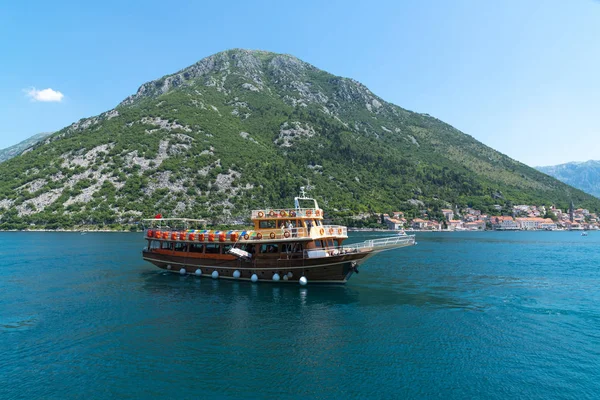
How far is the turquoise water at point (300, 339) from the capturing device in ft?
60.6

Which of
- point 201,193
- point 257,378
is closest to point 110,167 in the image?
point 201,193

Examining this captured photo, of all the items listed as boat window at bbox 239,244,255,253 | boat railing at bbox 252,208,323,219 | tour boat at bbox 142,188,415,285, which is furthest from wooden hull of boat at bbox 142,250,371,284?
boat railing at bbox 252,208,323,219

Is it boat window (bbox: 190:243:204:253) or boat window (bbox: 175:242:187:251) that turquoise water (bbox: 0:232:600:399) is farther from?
boat window (bbox: 175:242:187:251)

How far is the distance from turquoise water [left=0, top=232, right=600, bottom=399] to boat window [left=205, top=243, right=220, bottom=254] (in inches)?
163

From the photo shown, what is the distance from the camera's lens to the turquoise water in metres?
18.5

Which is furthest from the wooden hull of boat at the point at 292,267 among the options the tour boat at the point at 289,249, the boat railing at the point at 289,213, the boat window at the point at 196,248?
the boat railing at the point at 289,213

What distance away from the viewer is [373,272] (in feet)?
178

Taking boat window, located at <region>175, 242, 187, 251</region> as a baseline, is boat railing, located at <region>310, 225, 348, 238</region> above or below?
above

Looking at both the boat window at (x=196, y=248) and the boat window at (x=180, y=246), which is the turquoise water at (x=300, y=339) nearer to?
the boat window at (x=196, y=248)

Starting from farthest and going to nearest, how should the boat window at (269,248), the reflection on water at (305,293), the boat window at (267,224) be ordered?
1. the boat window at (267,224)
2. the boat window at (269,248)
3. the reflection on water at (305,293)

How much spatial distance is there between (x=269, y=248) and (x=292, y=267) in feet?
12.6

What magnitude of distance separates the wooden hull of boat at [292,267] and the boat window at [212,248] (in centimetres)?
119

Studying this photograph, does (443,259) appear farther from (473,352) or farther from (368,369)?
(368,369)

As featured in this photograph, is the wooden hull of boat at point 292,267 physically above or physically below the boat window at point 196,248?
below
